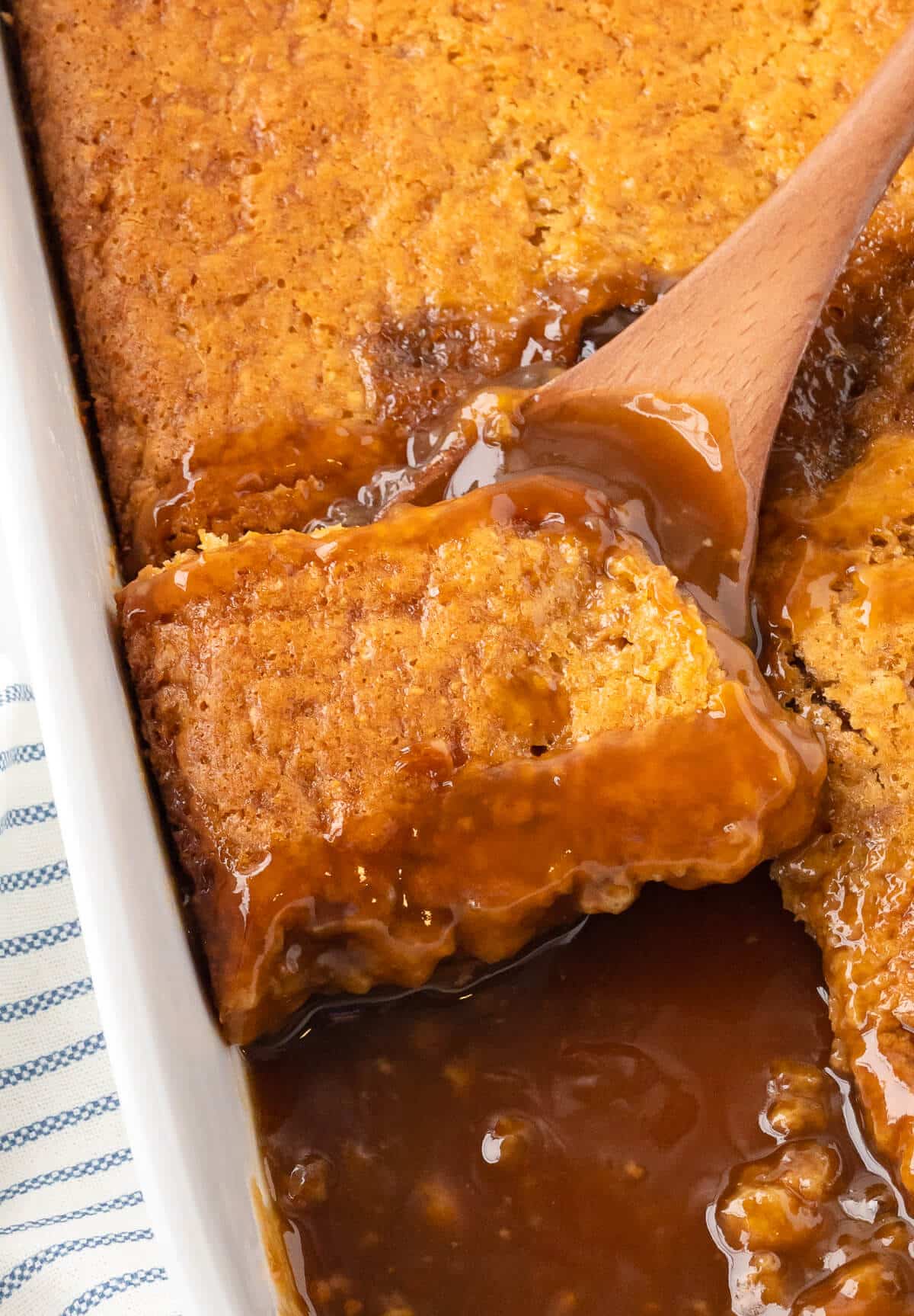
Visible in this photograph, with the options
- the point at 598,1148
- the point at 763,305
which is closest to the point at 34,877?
the point at 598,1148

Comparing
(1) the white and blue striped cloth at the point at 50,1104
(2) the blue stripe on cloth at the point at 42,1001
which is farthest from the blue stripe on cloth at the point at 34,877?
(2) the blue stripe on cloth at the point at 42,1001

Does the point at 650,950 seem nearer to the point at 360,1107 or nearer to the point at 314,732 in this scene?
the point at 360,1107

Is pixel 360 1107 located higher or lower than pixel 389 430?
lower

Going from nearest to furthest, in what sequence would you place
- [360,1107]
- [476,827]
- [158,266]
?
[476,827]
[360,1107]
[158,266]

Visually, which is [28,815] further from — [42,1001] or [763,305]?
[763,305]

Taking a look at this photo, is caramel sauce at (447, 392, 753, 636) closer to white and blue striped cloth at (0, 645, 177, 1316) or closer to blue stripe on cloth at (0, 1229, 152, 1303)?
white and blue striped cloth at (0, 645, 177, 1316)

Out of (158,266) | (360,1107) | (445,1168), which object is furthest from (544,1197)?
(158,266)

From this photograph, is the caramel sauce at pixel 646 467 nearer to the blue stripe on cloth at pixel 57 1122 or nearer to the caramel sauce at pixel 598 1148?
the caramel sauce at pixel 598 1148
